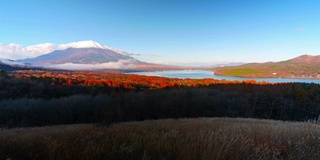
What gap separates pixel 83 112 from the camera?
34.7m

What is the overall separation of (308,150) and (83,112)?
112 ft

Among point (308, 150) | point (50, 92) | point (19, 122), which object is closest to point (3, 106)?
point (19, 122)

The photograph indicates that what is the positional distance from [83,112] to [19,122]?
8462 mm

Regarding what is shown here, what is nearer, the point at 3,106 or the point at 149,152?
the point at 149,152

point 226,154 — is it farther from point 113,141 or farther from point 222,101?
point 222,101

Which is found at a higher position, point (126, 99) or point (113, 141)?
point (113, 141)

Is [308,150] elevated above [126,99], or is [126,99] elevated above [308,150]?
[308,150]

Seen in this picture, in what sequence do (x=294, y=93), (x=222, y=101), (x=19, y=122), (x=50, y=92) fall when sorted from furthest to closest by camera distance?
(x=294, y=93) → (x=50, y=92) → (x=222, y=101) → (x=19, y=122)

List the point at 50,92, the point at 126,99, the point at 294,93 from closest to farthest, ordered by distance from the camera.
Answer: the point at 126,99 < the point at 50,92 < the point at 294,93

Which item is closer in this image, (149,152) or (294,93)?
(149,152)

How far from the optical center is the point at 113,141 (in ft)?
13.5

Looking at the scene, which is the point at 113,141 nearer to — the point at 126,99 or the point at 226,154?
Answer: the point at 226,154

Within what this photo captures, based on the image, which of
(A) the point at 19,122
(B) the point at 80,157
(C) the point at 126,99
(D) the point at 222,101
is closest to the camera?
(B) the point at 80,157

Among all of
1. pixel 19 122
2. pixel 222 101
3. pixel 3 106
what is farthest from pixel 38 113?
pixel 222 101
